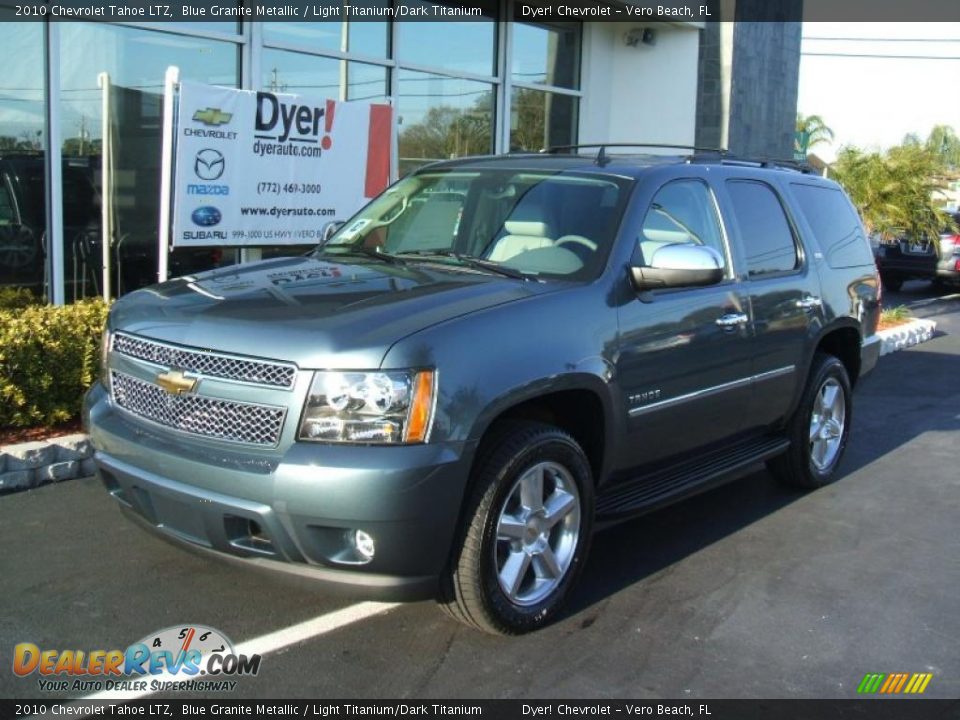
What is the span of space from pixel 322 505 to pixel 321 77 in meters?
8.68

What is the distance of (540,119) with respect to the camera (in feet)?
48.2

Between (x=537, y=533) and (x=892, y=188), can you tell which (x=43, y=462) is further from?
(x=892, y=188)

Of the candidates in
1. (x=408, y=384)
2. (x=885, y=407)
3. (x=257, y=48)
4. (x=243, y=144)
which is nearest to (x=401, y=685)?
Answer: (x=408, y=384)

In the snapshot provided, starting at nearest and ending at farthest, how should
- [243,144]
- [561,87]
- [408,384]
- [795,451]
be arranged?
[408,384] < [795,451] < [243,144] < [561,87]

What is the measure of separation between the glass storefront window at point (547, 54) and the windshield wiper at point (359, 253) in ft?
30.0

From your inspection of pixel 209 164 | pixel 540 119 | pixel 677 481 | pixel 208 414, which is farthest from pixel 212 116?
pixel 540 119

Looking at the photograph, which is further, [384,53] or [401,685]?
[384,53]

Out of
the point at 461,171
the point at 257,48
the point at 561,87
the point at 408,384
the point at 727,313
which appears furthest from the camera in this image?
the point at 561,87

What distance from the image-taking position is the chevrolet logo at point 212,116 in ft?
25.1

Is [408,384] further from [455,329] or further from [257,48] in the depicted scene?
[257,48]

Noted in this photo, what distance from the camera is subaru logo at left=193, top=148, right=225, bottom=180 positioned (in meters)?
7.73

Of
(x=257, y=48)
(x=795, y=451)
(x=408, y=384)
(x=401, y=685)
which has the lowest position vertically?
(x=401, y=685)

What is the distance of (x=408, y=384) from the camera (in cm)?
354

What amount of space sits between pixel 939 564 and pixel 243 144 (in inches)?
227
